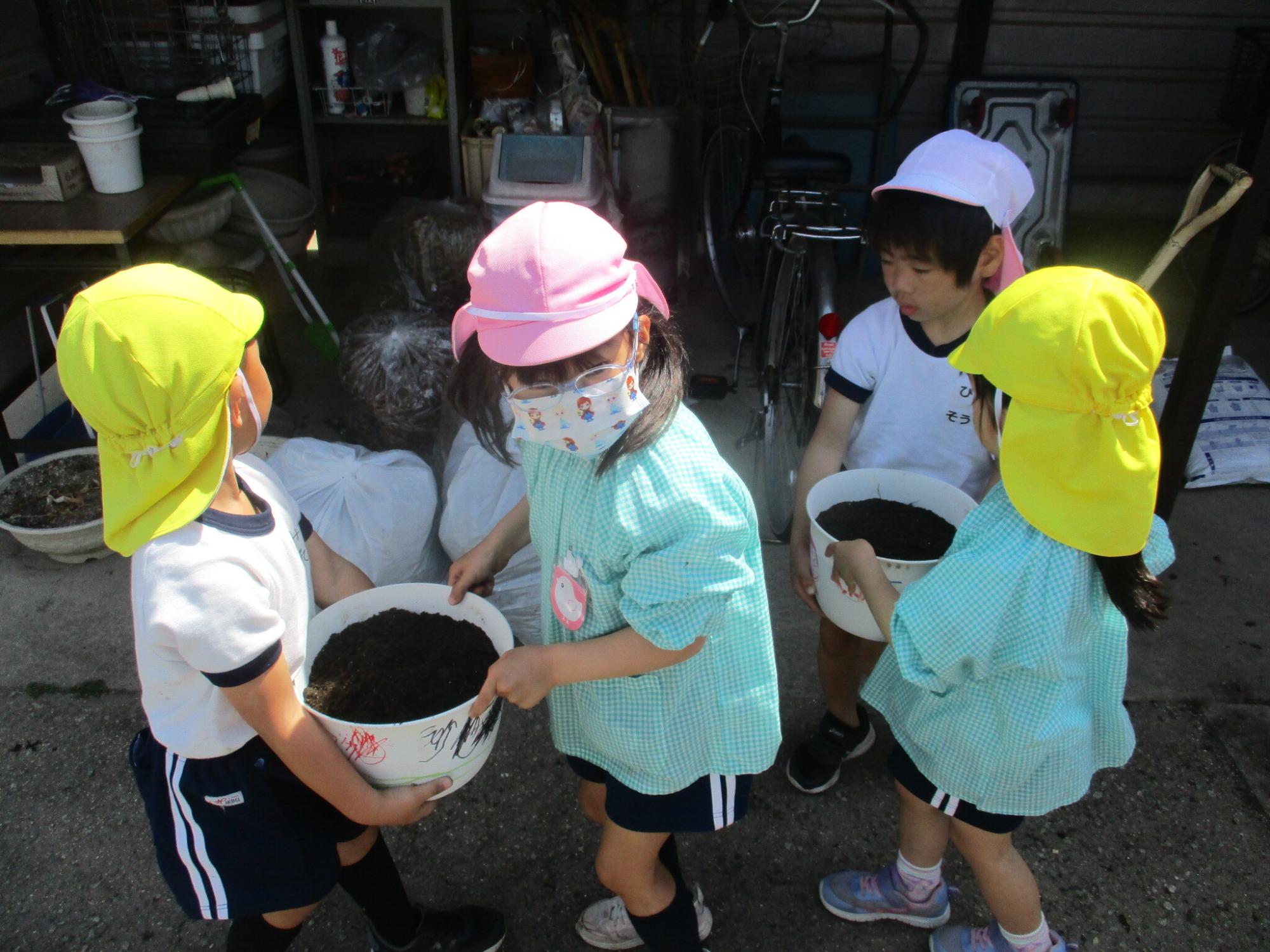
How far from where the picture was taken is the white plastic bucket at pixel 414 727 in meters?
1.45

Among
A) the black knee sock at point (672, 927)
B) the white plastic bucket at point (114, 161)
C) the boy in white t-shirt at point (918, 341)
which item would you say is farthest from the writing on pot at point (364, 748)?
the white plastic bucket at point (114, 161)

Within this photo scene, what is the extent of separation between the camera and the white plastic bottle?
15.3ft

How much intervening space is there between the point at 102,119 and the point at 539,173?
1776 mm

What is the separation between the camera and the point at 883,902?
85.7 inches

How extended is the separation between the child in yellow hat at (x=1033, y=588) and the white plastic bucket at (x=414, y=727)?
2.26 ft

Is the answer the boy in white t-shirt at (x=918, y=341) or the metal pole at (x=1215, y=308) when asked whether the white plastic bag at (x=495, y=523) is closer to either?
the boy in white t-shirt at (x=918, y=341)

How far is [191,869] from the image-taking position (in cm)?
155

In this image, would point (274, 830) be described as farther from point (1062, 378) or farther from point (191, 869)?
point (1062, 378)

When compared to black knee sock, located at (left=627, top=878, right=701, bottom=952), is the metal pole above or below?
above

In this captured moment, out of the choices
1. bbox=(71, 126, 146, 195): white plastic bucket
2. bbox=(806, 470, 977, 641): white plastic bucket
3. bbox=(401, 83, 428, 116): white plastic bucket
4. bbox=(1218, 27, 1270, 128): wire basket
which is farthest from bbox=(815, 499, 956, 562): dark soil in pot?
bbox=(1218, 27, 1270, 128): wire basket

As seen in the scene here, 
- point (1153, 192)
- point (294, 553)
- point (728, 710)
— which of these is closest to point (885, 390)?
point (728, 710)

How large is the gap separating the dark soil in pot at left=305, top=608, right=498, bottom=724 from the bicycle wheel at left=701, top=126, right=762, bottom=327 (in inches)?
120

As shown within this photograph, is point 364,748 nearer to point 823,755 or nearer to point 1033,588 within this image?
A: point 1033,588

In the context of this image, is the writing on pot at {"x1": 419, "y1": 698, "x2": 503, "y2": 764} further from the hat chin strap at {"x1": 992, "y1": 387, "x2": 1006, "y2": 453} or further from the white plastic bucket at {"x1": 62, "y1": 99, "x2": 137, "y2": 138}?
the white plastic bucket at {"x1": 62, "y1": 99, "x2": 137, "y2": 138}
